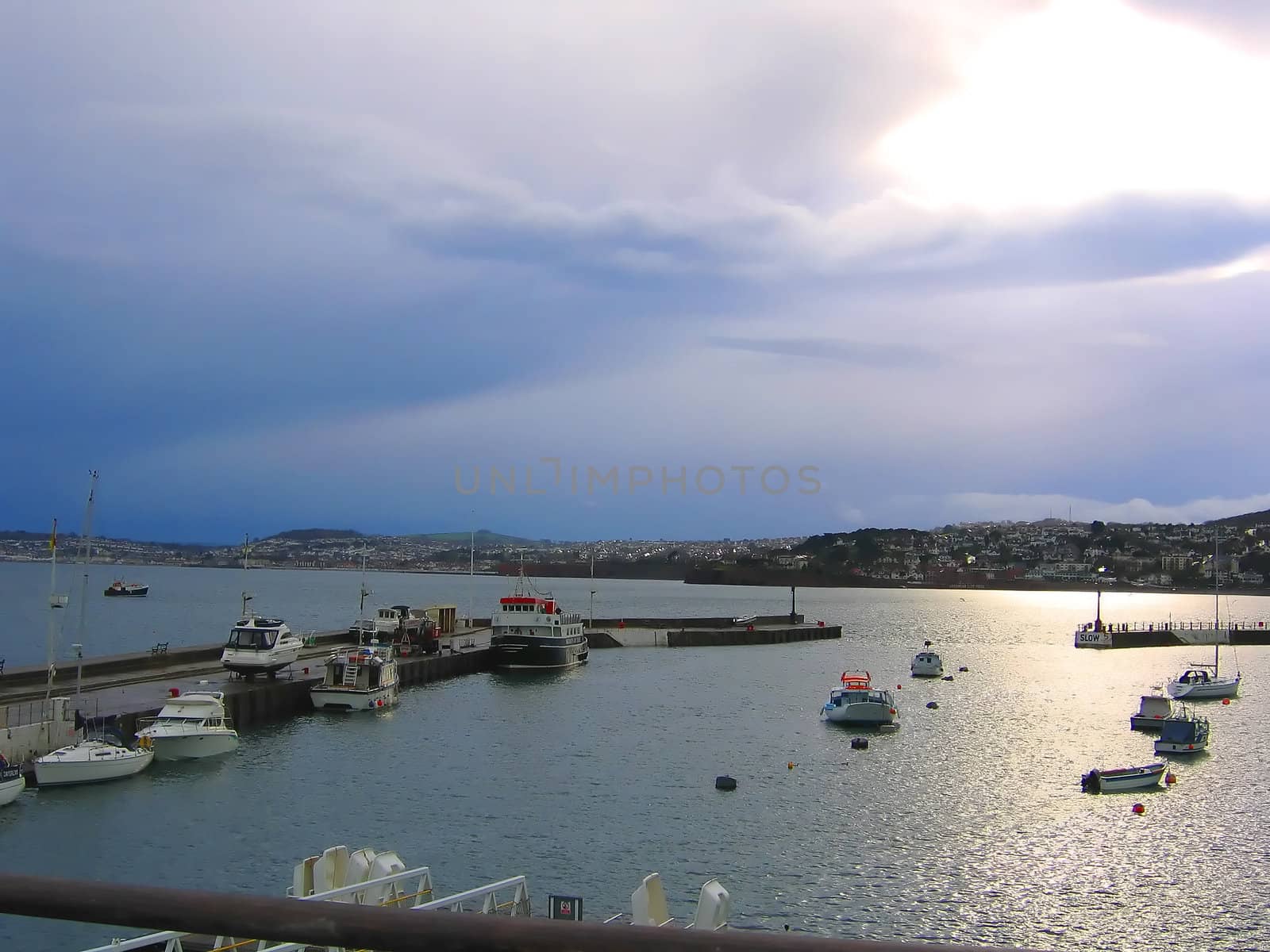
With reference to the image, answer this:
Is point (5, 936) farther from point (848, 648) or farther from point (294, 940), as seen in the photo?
point (848, 648)

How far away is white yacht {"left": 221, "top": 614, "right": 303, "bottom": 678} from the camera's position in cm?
4772

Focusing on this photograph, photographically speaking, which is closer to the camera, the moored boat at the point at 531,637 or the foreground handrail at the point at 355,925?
the foreground handrail at the point at 355,925

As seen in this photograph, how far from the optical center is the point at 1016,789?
35.7 metres

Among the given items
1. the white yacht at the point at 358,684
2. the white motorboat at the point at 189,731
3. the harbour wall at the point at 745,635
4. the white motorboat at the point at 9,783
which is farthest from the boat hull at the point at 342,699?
the harbour wall at the point at 745,635

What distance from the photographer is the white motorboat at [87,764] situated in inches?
1174

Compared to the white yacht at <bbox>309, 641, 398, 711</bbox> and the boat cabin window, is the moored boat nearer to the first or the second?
the white yacht at <bbox>309, 641, 398, 711</bbox>

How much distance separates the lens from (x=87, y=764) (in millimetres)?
30609

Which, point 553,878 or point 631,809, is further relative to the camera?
point 631,809

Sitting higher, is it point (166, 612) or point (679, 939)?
point (679, 939)

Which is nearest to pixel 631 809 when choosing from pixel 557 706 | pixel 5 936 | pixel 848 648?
pixel 5 936

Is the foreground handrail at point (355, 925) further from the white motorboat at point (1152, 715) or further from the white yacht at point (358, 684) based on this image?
the white motorboat at point (1152, 715)

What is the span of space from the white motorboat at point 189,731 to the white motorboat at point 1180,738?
3821 centimetres

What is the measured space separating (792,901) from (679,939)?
71.9ft

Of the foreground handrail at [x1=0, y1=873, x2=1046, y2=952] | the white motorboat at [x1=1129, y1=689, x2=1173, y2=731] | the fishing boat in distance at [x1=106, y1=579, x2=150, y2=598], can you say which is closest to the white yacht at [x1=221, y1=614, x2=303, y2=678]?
the white motorboat at [x1=1129, y1=689, x2=1173, y2=731]
